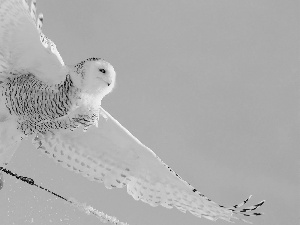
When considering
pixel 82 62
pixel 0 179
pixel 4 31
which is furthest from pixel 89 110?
pixel 0 179

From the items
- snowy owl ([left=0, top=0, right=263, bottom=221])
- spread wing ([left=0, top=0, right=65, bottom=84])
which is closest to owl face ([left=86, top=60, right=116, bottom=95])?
snowy owl ([left=0, top=0, right=263, bottom=221])

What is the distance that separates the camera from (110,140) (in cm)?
662

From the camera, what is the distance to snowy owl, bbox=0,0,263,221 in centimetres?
530

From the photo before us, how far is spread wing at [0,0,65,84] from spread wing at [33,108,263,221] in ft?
3.03

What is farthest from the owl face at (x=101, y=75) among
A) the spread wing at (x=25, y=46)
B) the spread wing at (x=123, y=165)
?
the spread wing at (x=123, y=165)

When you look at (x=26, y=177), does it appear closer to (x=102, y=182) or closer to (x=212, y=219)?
(x=102, y=182)

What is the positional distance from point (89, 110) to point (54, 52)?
65 centimetres

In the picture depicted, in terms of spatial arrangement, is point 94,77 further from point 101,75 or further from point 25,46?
point 25,46

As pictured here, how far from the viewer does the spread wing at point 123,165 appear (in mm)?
6418

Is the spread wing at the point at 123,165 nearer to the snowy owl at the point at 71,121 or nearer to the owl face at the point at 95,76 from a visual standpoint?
the snowy owl at the point at 71,121

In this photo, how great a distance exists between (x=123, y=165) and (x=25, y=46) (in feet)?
6.19

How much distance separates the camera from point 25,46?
549 centimetres

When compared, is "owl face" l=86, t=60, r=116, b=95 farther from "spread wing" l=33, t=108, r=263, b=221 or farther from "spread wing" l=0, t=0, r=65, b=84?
"spread wing" l=33, t=108, r=263, b=221

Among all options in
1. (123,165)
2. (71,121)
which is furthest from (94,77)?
(123,165)
